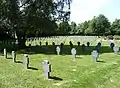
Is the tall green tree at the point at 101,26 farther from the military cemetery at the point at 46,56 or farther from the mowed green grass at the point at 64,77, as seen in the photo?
the mowed green grass at the point at 64,77

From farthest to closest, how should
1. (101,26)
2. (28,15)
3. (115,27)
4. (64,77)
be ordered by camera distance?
(101,26)
(115,27)
(28,15)
(64,77)

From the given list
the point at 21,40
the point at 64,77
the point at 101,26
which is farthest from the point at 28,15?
the point at 101,26

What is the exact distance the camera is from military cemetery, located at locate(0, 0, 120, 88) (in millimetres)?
14469

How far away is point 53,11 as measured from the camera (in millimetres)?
34969

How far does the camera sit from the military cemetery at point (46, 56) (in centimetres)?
1447

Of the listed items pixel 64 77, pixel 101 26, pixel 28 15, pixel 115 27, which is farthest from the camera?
pixel 101 26

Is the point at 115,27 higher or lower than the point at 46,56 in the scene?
higher

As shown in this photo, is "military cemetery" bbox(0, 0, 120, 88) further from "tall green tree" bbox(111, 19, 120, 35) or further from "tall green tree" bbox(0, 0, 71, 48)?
"tall green tree" bbox(111, 19, 120, 35)

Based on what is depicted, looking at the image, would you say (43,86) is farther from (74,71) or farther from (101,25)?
(101,25)

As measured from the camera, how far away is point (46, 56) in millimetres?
26172

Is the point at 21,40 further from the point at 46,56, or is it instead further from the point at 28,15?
the point at 46,56

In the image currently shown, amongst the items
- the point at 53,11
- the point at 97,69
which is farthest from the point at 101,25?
the point at 97,69

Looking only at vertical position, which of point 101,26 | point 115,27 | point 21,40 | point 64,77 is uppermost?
point 101,26

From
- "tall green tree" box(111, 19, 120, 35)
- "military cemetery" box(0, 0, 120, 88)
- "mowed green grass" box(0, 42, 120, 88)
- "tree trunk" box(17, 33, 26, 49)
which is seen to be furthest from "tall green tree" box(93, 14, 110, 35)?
"mowed green grass" box(0, 42, 120, 88)
